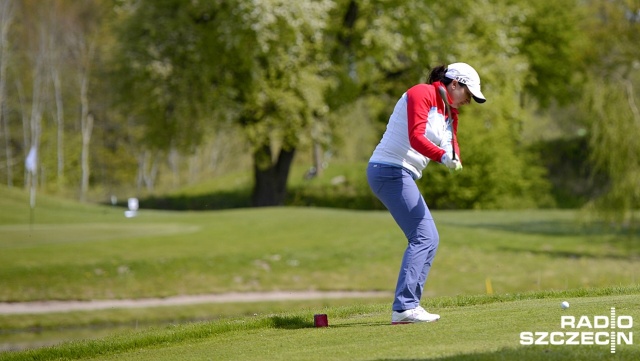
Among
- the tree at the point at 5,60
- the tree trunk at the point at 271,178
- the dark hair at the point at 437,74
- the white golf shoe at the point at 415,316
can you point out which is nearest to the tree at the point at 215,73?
the tree trunk at the point at 271,178

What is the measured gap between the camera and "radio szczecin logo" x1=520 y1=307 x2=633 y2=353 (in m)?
7.57

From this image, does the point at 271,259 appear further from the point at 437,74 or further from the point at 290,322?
the point at 437,74

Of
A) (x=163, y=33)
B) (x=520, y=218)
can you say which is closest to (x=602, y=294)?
(x=520, y=218)

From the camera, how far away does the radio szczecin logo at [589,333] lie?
7.57 meters

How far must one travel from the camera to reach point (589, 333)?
309 inches

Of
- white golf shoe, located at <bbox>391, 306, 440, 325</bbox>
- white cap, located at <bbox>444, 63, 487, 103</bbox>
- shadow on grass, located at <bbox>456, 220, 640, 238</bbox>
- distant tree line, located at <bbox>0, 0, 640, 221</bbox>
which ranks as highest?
distant tree line, located at <bbox>0, 0, 640, 221</bbox>

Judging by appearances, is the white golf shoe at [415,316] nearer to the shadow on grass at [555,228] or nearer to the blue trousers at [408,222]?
the blue trousers at [408,222]

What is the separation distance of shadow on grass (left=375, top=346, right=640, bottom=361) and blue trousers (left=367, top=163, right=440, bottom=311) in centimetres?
203

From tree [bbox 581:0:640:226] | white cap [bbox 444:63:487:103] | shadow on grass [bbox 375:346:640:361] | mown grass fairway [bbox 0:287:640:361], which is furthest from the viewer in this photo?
tree [bbox 581:0:640:226]

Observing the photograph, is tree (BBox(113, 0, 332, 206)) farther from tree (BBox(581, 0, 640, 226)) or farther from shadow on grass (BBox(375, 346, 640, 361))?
shadow on grass (BBox(375, 346, 640, 361))

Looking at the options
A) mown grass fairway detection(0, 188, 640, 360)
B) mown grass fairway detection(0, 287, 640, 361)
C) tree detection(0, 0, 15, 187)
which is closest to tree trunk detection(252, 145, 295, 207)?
mown grass fairway detection(0, 188, 640, 360)

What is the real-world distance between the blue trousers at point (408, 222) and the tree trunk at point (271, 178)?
31259 mm

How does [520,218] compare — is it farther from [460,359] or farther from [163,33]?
[460,359]

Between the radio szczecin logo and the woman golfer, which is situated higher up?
the woman golfer
